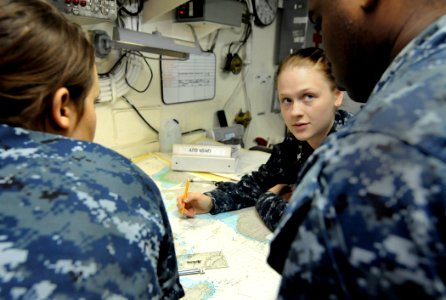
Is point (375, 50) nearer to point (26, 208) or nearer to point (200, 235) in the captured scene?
point (26, 208)

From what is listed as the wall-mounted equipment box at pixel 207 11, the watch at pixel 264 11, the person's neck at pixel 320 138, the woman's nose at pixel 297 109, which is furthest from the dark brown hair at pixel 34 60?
the watch at pixel 264 11

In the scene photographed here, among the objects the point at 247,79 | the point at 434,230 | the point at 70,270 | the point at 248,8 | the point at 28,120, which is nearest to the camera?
the point at 434,230

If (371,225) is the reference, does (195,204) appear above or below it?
below

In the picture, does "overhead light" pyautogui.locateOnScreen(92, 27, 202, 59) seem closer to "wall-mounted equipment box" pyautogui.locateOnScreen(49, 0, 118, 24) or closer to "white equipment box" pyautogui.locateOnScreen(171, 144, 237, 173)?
"wall-mounted equipment box" pyautogui.locateOnScreen(49, 0, 118, 24)

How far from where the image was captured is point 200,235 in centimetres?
95

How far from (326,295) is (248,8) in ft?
7.54

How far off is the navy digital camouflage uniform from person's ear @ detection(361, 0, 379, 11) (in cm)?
69

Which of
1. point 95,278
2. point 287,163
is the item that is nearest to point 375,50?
point 95,278

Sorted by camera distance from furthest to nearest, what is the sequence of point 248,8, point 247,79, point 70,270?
1. point 247,79
2. point 248,8
3. point 70,270

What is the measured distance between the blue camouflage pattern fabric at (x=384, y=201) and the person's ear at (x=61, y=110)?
42 centimetres

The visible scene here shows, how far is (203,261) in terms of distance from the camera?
0.82m

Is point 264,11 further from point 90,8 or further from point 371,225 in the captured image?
point 371,225

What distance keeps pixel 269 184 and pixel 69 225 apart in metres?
0.97

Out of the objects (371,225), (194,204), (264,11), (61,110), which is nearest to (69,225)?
(61,110)
